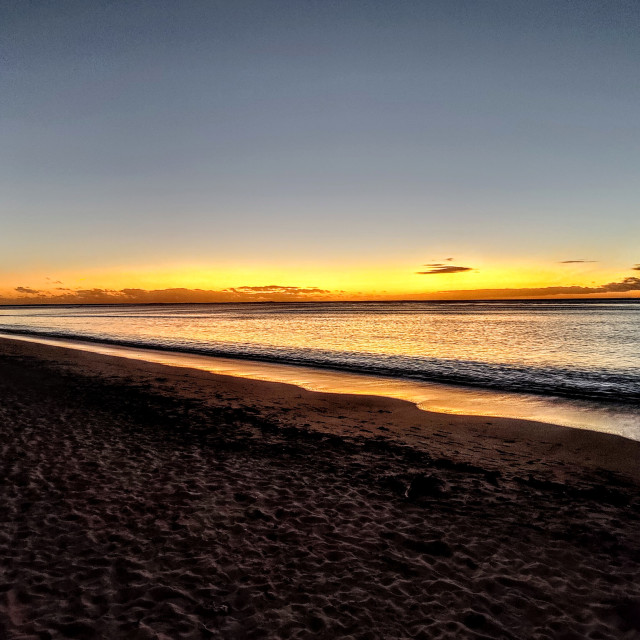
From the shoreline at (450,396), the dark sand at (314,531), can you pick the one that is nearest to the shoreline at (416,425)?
the dark sand at (314,531)

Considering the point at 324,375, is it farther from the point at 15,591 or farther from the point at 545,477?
the point at 15,591

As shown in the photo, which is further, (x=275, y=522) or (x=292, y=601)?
(x=275, y=522)

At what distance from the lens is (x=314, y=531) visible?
22.4 feet

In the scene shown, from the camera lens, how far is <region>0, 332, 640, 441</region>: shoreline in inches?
571

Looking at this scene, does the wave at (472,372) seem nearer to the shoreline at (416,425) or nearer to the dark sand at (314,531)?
the shoreline at (416,425)


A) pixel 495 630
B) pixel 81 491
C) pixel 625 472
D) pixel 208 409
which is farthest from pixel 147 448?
pixel 625 472

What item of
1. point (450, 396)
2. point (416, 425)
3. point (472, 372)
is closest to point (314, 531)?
point (416, 425)

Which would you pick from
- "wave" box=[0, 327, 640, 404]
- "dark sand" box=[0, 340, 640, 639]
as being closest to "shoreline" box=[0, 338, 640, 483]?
"dark sand" box=[0, 340, 640, 639]

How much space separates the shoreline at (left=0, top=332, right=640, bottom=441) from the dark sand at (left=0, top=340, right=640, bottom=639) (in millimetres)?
1779

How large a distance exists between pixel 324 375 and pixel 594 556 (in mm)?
→ 17798

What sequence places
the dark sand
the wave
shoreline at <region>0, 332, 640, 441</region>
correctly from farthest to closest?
the wave < shoreline at <region>0, 332, 640, 441</region> < the dark sand

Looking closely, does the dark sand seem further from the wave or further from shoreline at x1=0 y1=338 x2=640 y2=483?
the wave

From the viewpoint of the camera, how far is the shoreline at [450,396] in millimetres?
14516

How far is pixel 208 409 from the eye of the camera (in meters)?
15.2
